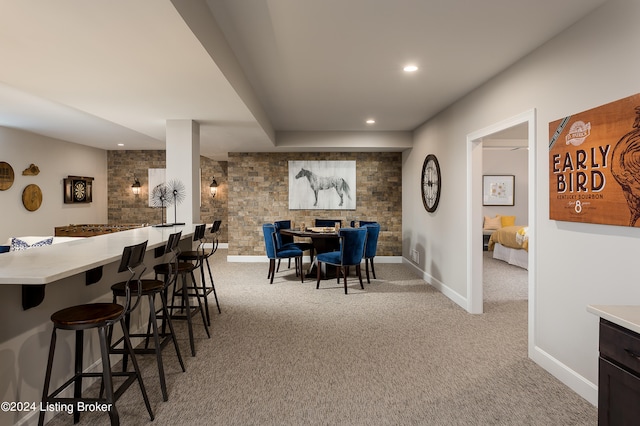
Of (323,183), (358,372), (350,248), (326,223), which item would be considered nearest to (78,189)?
(323,183)

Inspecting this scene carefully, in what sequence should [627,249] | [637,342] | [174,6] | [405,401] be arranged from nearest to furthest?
1. [637,342]
2. [174,6]
3. [627,249]
4. [405,401]

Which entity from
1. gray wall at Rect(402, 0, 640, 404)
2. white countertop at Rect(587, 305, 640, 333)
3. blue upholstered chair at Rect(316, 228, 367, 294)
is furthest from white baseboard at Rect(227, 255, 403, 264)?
white countertop at Rect(587, 305, 640, 333)

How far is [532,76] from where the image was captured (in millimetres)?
2953

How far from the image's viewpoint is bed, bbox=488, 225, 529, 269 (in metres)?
6.68

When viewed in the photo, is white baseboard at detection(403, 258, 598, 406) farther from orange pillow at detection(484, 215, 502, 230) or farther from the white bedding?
orange pillow at detection(484, 215, 502, 230)

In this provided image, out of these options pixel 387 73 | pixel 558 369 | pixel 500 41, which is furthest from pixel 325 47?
pixel 558 369

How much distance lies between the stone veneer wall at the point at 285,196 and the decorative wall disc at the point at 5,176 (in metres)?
3.50

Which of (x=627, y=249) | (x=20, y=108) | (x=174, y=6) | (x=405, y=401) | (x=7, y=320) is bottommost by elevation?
(x=405, y=401)

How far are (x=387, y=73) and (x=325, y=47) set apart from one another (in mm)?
855

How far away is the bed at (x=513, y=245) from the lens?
6676 millimetres

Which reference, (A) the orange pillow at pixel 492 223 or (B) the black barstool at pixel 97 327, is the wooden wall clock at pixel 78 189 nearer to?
(B) the black barstool at pixel 97 327

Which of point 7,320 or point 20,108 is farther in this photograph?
point 20,108

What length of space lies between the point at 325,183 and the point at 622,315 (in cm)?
610

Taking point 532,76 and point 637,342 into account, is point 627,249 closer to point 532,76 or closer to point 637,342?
point 637,342
